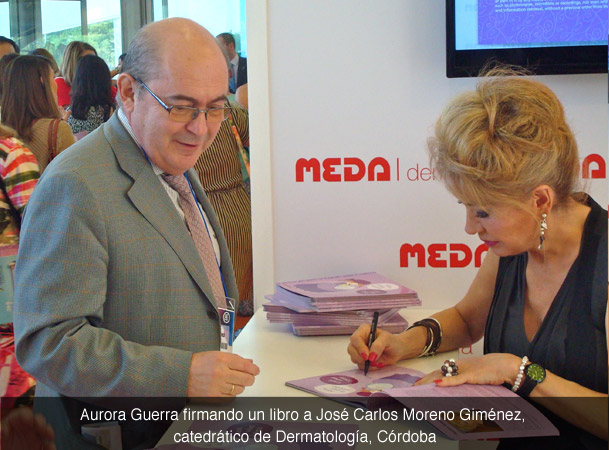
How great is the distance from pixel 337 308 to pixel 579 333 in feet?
2.63

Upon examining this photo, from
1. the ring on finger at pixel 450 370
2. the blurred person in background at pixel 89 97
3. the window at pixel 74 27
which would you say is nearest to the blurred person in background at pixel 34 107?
the blurred person in background at pixel 89 97

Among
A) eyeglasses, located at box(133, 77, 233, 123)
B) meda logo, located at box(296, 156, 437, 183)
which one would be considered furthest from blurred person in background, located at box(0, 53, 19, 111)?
eyeglasses, located at box(133, 77, 233, 123)

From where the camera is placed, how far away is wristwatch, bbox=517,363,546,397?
1.69 meters

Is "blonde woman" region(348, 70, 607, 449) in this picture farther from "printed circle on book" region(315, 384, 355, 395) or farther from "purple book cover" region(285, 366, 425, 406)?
"printed circle on book" region(315, 384, 355, 395)

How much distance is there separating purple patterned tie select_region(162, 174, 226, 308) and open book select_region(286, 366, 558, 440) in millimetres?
401

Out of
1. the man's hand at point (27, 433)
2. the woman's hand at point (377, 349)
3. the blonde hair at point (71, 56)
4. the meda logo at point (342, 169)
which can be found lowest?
the man's hand at point (27, 433)

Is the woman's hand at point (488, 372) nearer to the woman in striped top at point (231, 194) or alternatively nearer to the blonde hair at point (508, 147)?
the blonde hair at point (508, 147)

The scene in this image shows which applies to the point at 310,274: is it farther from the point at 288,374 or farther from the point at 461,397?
the point at 461,397

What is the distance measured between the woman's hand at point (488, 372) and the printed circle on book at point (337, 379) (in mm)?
241

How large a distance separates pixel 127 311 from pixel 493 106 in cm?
106

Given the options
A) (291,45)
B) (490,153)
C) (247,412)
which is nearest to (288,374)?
(247,412)

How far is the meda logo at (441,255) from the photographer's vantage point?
2771mm

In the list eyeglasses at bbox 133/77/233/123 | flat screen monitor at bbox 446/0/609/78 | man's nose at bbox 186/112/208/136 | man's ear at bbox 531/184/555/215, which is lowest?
man's ear at bbox 531/184/555/215

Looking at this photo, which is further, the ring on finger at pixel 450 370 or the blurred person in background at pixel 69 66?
the blurred person in background at pixel 69 66
